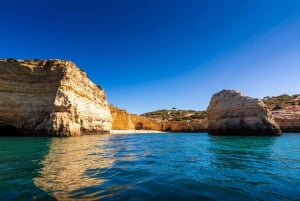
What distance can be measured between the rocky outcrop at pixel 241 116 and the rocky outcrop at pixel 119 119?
113ft

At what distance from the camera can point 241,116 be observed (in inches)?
1264

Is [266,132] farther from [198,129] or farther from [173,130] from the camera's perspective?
[173,130]

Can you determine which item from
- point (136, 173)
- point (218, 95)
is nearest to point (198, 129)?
point (218, 95)

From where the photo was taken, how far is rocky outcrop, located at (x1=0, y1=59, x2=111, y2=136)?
28141 mm

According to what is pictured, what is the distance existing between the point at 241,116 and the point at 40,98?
94.7 ft

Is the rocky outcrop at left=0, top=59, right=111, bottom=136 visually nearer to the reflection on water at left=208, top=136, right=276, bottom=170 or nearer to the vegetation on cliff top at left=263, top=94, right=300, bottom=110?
the reflection on water at left=208, top=136, right=276, bottom=170

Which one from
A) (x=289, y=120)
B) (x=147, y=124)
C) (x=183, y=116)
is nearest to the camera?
(x=289, y=120)

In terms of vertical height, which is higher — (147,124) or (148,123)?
(148,123)

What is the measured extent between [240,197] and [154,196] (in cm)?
188

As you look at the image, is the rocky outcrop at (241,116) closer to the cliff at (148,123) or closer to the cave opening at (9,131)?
the cave opening at (9,131)

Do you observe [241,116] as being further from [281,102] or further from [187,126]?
[187,126]

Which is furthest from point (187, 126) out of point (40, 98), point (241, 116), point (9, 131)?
point (9, 131)

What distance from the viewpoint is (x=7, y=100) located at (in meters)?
28.4

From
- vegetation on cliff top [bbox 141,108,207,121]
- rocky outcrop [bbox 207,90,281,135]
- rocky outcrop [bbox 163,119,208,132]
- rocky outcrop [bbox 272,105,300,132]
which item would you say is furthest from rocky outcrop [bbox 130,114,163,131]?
rocky outcrop [bbox 207,90,281,135]
